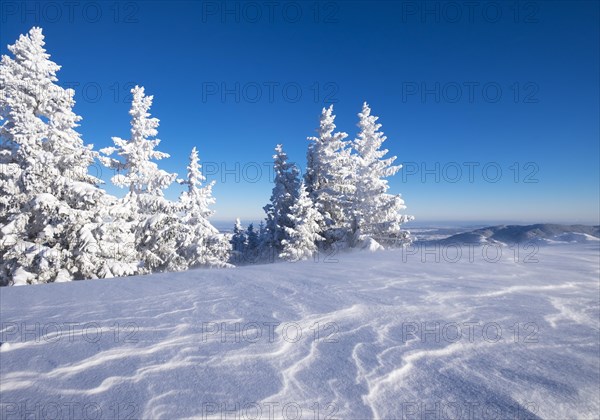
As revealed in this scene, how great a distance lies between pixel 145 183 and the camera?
18125 millimetres

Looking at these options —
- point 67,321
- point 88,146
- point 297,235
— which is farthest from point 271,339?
point 297,235

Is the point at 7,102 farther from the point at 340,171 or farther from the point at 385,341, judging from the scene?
the point at 340,171

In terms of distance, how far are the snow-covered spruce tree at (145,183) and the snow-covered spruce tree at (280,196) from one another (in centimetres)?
1063

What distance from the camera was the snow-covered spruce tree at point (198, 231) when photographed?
21.4 meters

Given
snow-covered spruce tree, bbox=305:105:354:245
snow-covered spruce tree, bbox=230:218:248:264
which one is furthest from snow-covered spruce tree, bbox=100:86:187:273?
snow-covered spruce tree, bbox=230:218:248:264

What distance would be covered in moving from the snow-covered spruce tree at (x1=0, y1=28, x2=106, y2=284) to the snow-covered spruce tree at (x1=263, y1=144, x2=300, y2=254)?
50.8 ft

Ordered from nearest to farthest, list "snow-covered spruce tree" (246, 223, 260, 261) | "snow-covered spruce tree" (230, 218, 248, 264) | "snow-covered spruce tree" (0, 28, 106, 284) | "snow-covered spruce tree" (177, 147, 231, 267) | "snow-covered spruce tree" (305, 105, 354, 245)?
1. "snow-covered spruce tree" (0, 28, 106, 284)
2. "snow-covered spruce tree" (177, 147, 231, 267)
3. "snow-covered spruce tree" (305, 105, 354, 245)
4. "snow-covered spruce tree" (246, 223, 260, 261)
5. "snow-covered spruce tree" (230, 218, 248, 264)

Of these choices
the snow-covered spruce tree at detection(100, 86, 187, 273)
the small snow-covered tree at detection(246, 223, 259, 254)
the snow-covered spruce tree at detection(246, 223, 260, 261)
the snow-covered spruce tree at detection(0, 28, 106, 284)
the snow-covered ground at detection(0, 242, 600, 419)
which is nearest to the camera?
the snow-covered ground at detection(0, 242, 600, 419)

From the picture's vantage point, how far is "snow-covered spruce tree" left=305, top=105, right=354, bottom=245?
25953mm

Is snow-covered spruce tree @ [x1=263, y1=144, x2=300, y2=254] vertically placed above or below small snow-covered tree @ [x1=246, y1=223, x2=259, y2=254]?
above

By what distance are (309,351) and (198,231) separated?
2094cm

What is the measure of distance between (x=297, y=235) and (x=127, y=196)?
483 inches

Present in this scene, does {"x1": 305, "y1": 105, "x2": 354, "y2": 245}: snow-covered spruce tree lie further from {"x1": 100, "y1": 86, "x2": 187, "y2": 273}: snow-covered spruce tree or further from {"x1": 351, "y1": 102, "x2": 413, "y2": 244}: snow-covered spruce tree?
{"x1": 100, "y1": 86, "x2": 187, "y2": 273}: snow-covered spruce tree

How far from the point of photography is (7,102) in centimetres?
1355
